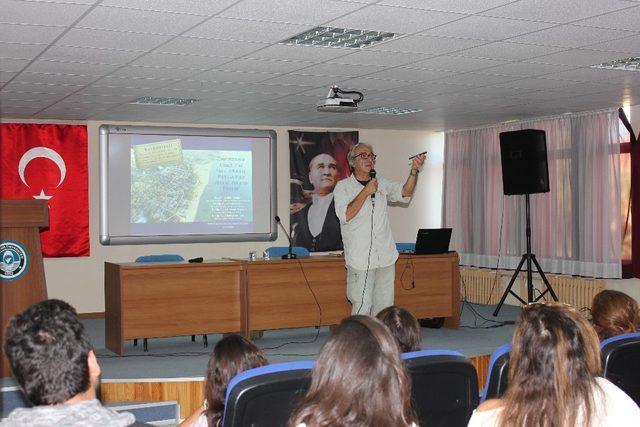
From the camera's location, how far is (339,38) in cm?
554

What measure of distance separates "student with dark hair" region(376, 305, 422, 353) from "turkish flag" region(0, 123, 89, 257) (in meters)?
6.97

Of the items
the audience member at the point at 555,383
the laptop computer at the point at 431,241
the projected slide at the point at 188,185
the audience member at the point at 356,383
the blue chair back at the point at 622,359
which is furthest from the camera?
the projected slide at the point at 188,185

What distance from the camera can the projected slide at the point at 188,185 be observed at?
9.80 meters

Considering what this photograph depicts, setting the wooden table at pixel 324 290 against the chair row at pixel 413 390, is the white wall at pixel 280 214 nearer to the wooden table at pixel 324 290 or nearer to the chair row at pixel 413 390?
the wooden table at pixel 324 290

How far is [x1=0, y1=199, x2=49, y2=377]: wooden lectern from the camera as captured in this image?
19.1ft

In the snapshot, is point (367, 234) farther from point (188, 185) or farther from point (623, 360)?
point (188, 185)

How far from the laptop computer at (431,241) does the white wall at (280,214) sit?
2643 mm

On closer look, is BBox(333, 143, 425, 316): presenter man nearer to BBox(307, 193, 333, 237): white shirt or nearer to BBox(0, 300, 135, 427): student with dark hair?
BBox(0, 300, 135, 427): student with dark hair

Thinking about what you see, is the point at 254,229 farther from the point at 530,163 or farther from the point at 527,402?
the point at 527,402

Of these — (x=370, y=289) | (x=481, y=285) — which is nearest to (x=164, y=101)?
(x=370, y=289)

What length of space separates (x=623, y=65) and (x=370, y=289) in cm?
293

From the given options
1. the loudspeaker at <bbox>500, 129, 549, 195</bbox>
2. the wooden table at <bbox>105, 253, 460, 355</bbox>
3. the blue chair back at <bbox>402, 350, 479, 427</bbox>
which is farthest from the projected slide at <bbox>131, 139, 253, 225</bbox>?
the blue chair back at <bbox>402, 350, 479, 427</bbox>

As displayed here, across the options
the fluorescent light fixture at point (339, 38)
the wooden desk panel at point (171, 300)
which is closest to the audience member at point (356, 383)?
the fluorescent light fixture at point (339, 38)

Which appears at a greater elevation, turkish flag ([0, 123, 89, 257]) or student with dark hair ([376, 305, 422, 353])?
turkish flag ([0, 123, 89, 257])
